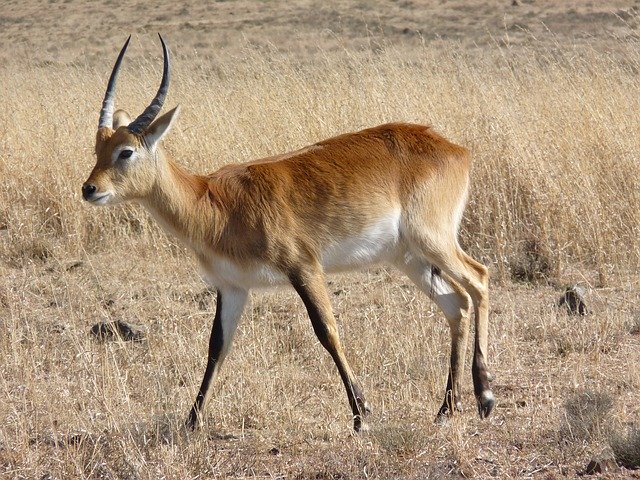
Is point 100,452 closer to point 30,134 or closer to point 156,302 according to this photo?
point 156,302

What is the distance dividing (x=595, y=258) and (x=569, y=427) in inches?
147

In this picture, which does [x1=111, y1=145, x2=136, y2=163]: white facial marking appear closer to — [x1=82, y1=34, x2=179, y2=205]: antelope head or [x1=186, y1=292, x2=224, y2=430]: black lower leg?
[x1=82, y1=34, x2=179, y2=205]: antelope head

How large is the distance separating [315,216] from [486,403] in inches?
55.7

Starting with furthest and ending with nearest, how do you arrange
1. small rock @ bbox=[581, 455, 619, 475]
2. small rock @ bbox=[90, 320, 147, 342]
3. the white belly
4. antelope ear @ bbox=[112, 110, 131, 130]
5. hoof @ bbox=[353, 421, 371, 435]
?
small rock @ bbox=[90, 320, 147, 342] → antelope ear @ bbox=[112, 110, 131, 130] → the white belly → hoof @ bbox=[353, 421, 371, 435] → small rock @ bbox=[581, 455, 619, 475]

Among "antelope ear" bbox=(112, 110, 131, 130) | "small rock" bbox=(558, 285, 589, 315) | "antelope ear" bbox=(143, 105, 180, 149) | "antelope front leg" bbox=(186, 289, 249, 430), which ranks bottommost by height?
"small rock" bbox=(558, 285, 589, 315)

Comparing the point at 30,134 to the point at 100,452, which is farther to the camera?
the point at 30,134

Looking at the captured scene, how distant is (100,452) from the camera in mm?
5305

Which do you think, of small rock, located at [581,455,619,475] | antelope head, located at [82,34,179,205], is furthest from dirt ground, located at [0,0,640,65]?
small rock, located at [581,455,619,475]

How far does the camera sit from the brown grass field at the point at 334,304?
5414 millimetres

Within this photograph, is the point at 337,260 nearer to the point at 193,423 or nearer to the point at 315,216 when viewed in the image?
the point at 315,216

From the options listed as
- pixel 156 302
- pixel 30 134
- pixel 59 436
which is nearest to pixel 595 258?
pixel 156 302

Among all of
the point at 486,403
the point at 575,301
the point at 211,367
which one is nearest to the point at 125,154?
the point at 211,367

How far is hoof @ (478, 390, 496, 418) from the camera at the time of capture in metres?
6.06

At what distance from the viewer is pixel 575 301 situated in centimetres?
784
